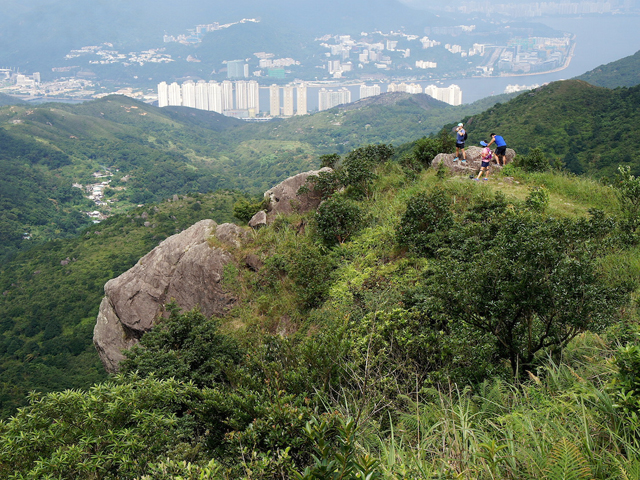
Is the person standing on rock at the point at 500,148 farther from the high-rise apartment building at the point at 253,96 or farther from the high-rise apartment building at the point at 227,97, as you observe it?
the high-rise apartment building at the point at 227,97

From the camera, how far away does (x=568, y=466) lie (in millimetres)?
2131

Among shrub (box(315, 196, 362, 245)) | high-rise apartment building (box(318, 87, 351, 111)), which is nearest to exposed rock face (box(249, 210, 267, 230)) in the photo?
shrub (box(315, 196, 362, 245))

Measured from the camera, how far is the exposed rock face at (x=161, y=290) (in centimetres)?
1044

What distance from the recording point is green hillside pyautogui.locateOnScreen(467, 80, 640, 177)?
25.6 m

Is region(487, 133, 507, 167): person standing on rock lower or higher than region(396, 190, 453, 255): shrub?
higher

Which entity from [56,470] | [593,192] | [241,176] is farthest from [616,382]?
[241,176]

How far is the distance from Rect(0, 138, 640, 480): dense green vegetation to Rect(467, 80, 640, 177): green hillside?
66.5ft

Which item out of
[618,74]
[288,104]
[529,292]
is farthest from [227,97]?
[529,292]

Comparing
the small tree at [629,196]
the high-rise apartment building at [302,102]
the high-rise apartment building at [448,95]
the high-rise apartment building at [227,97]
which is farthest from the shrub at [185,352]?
the high-rise apartment building at [227,97]

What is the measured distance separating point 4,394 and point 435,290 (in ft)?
80.6

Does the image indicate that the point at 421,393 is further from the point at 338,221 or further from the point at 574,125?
the point at 574,125

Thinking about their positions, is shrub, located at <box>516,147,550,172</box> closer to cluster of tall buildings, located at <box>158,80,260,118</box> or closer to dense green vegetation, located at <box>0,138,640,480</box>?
dense green vegetation, located at <box>0,138,640,480</box>

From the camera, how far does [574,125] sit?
32.0 meters

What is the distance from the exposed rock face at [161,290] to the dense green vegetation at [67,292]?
11.8 meters
